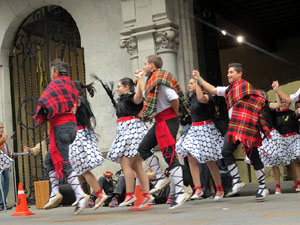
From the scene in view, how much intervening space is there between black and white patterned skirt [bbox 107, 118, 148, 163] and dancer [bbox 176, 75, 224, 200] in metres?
0.96

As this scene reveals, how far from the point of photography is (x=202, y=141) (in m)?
7.97

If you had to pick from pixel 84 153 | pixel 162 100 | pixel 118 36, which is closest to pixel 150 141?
pixel 162 100

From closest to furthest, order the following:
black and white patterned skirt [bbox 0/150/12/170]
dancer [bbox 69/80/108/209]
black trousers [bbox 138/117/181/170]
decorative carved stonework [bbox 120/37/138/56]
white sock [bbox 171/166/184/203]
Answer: white sock [bbox 171/166/184/203] → black trousers [bbox 138/117/181/170] → dancer [bbox 69/80/108/209] → black and white patterned skirt [bbox 0/150/12/170] → decorative carved stonework [bbox 120/37/138/56]

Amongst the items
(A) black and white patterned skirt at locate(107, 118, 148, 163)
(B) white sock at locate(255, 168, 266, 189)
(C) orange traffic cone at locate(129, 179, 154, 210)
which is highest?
(A) black and white patterned skirt at locate(107, 118, 148, 163)

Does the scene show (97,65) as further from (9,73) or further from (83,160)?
(83,160)

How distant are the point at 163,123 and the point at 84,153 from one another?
1.41 m

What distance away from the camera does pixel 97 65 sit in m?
11.7

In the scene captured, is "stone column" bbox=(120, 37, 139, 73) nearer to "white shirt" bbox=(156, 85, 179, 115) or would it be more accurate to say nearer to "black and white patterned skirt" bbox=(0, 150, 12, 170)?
"black and white patterned skirt" bbox=(0, 150, 12, 170)

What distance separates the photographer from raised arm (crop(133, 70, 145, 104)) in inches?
263

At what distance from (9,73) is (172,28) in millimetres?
4641

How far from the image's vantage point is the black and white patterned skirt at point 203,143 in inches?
310

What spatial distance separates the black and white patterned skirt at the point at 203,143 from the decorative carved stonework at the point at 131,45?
337 cm

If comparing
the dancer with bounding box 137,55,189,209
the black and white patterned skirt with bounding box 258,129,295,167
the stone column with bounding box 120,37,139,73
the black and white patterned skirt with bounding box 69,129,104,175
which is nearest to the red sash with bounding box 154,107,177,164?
the dancer with bounding box 137,55,189,209

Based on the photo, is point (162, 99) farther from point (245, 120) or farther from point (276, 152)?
point (276, 152)
